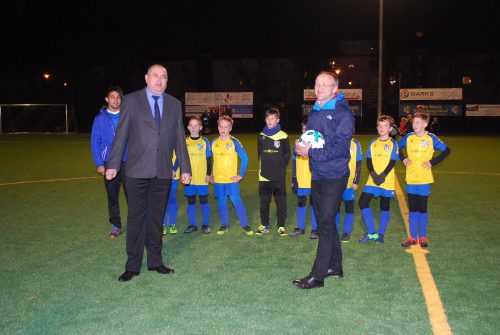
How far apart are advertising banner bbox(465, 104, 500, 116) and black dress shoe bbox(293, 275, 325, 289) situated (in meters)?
31.2

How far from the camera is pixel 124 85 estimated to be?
149 feet

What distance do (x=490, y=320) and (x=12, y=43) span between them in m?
45.0

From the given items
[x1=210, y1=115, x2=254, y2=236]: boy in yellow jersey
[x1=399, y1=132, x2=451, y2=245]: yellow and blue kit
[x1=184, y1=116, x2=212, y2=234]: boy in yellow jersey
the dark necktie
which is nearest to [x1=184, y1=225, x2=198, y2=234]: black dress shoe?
[x1=184, y1=116, x2=212, y2=234]: boy in yellow jersey

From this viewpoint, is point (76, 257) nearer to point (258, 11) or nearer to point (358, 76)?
point (358, 76)

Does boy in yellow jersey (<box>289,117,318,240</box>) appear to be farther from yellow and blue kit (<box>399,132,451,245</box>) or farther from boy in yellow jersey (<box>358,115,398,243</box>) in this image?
yellow and blue kit (<box>399,132,451,245</box>)

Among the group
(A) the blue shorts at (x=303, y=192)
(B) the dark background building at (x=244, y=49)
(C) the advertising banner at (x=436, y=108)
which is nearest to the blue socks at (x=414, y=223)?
(A) the blue shorts at (x=303, y=192)

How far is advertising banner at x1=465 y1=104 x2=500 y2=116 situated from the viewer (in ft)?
108

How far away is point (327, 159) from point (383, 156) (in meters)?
2.54

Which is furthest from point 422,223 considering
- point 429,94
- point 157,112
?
point 429,94

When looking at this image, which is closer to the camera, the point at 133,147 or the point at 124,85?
the point at 133,147

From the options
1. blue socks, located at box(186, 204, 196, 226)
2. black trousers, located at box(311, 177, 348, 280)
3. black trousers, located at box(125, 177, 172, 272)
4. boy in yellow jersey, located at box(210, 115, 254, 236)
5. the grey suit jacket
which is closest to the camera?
black trousers, located at box(311, 177, 348, 280)

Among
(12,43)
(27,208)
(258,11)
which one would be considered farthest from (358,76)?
(27,208)

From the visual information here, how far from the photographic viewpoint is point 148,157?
560 centimetres

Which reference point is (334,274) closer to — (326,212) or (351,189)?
(326,212)
